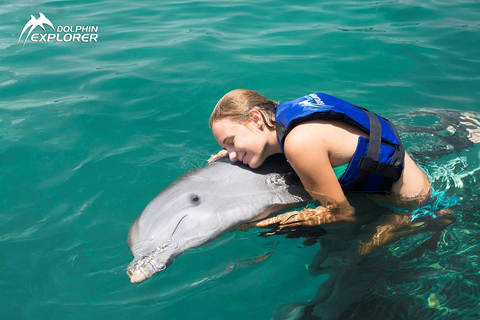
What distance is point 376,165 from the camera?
3807 millimetres

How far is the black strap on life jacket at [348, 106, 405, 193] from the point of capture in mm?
3794

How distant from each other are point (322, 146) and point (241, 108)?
799 mm

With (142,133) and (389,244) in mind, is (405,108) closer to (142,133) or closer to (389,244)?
(389,244)

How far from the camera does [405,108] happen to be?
682cm

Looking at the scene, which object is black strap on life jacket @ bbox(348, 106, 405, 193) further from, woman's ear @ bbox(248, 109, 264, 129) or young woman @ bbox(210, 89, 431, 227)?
woman's ear @ bbox(248, 109, 264, 129)

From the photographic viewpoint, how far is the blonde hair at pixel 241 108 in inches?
153

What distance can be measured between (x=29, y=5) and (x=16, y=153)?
285 inches

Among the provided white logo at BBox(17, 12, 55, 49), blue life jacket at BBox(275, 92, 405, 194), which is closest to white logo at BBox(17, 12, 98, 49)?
white logo at BBox(17, 12, 55, 49)

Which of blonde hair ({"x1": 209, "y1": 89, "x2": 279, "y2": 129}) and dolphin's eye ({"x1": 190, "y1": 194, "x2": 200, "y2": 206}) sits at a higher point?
blonde hair ({"x1": 209, "y1": 89, "x2": 279, "y2": 129})

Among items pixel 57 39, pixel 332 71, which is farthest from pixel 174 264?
pixel 57 39

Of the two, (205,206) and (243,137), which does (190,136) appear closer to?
(243,137)

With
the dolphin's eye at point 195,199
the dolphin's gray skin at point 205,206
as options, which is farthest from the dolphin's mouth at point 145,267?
the dolphin's eye at point 195,199

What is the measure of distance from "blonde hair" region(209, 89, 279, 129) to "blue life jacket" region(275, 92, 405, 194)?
108 mm

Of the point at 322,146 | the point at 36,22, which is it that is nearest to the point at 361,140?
the point at 322,146
